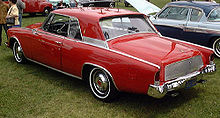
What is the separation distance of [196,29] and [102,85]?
12.5 feet

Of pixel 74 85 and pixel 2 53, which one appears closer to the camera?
pixel 74 85

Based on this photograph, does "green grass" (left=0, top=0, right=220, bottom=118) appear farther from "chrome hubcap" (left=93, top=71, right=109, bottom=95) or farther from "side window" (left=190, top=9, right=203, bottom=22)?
"side window" (left=190, top=9, right=203, bottom=22)

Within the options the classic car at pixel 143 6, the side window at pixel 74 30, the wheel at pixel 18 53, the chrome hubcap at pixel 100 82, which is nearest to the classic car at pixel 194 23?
the classic car at pixel 143 6

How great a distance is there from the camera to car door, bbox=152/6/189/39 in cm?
714

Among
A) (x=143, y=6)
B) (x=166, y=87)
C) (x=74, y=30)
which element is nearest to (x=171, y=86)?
(x=166, y=87)

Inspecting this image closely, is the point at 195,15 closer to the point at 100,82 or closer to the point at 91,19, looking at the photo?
the point at 91,19

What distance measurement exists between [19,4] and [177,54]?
267 inches

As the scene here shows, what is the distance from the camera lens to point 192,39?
22.8 feet

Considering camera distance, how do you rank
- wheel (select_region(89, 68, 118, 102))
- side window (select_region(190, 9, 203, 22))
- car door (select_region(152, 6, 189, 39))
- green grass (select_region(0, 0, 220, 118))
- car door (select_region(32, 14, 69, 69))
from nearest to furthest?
green grass (select_region(0, 0, 220, 118)) → wheel (select_region(89, 68, 118, 102)) → car door (select_region(32, 14, 69, 69)) → side window (select_region(190, 9, 203, 22)) → car door (select_region(152, 6, 189, 39))

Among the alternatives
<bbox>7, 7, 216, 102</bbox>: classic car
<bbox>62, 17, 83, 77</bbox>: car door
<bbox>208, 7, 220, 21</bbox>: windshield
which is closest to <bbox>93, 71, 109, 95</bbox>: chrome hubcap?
<bbox>7, 7, 216, 102</bbox>: classic car

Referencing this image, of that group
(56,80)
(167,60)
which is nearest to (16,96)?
(56,80)

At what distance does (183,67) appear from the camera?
3.86 meters

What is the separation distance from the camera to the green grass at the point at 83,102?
3.92 metres

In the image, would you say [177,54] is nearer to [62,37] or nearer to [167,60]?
[167,60]
